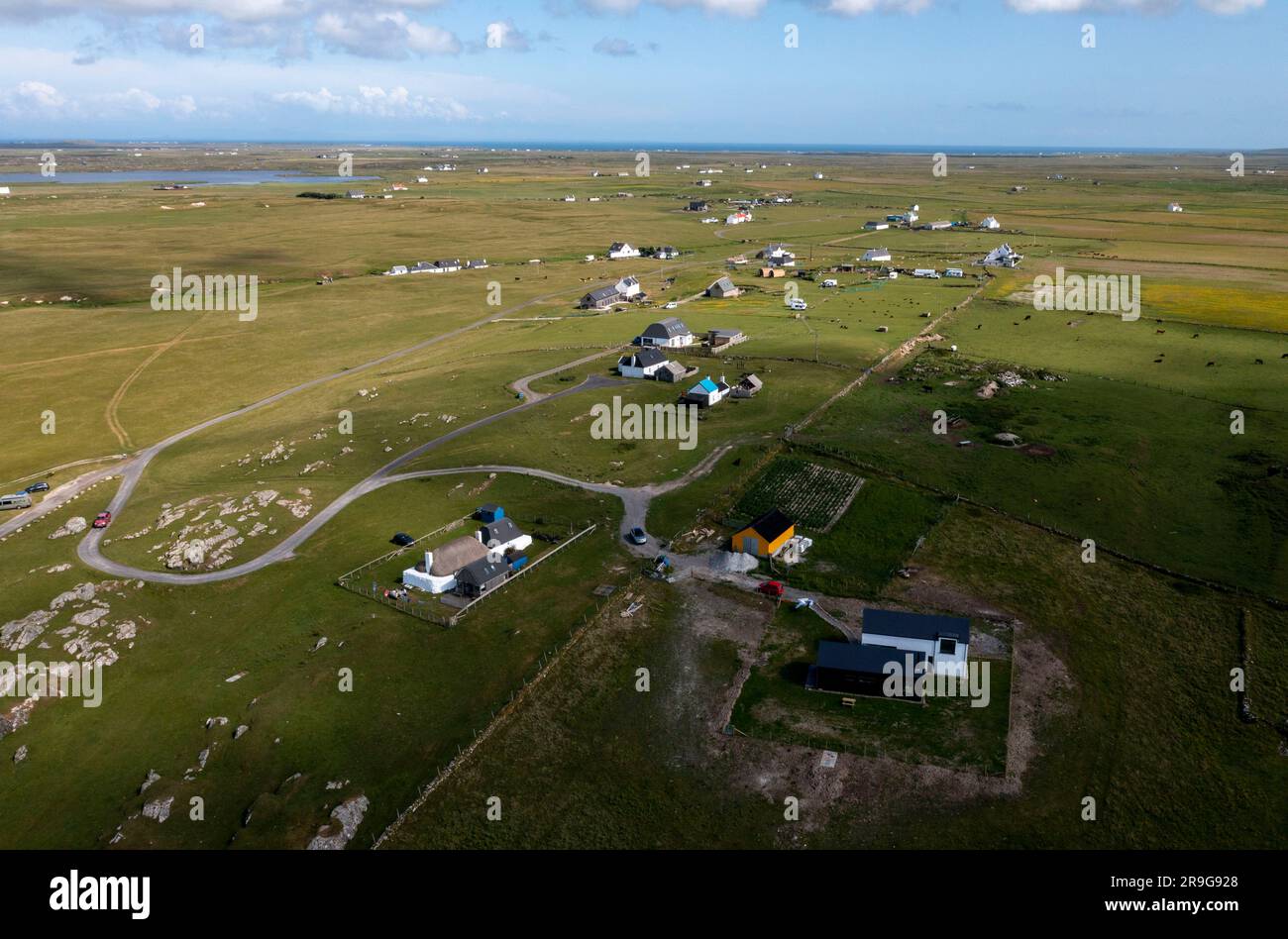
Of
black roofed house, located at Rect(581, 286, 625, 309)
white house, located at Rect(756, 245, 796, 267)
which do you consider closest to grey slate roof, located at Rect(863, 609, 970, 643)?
black roofed house, located at Rect(581, 286, 625, 309)

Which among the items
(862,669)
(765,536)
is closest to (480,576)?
(765,536)

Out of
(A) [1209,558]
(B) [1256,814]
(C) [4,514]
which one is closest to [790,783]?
(B) [1256,814]

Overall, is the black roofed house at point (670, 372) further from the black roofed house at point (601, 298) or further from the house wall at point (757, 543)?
the black roofed house at point (601, 298)

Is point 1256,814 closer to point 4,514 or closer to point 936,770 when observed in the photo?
point 936,770

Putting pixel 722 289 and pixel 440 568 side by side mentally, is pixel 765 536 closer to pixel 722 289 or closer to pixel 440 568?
pixel 440 568

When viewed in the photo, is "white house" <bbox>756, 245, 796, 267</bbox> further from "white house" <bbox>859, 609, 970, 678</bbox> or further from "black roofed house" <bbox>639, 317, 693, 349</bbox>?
"white house" <bbox>859, 609, 970, 678</bbox>

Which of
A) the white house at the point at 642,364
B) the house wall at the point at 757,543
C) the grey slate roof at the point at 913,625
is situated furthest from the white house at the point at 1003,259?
the grey slate roof at the point at 913,625

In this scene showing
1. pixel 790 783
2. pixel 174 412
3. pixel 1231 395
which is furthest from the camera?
pixel 174 412
